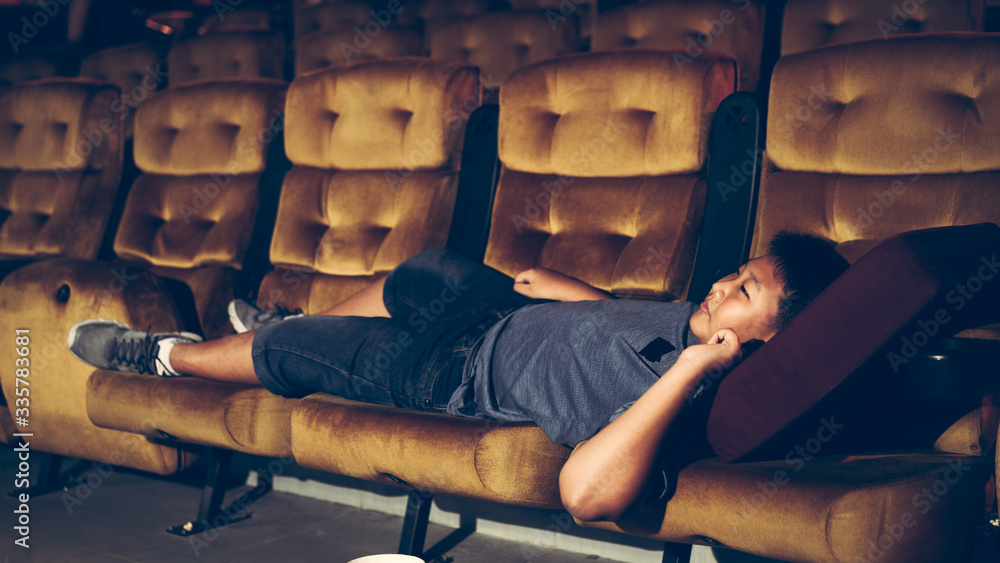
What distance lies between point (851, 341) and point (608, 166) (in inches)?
35.3

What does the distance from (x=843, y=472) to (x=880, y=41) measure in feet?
3.07

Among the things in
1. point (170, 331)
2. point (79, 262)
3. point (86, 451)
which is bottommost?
point (86, 451)

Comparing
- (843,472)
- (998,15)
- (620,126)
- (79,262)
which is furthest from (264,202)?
(998,15)

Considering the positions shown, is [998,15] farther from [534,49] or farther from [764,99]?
[534,49]

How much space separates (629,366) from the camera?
1.10 m

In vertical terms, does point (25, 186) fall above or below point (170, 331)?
above

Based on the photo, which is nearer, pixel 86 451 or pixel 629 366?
pixel 629 366

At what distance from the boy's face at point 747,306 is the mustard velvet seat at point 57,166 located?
197cm

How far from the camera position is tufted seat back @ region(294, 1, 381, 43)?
3.47m

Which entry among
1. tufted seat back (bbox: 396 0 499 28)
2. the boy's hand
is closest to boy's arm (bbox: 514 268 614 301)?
the boy's hand

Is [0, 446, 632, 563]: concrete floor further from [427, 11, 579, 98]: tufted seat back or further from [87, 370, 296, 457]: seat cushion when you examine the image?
[427, 11, 579, 98]: tufted seat back

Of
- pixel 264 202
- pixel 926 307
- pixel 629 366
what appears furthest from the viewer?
pixel 264 202

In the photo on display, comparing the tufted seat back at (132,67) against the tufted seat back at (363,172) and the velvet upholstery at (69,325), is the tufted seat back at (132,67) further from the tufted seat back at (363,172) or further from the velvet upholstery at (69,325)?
the velvet upholstery at (69,325)

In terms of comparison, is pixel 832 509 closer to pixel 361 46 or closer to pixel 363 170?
pixel 363 170
